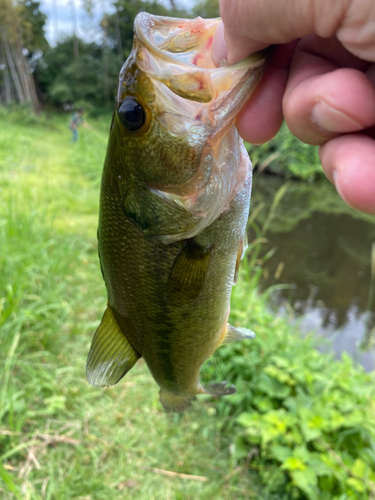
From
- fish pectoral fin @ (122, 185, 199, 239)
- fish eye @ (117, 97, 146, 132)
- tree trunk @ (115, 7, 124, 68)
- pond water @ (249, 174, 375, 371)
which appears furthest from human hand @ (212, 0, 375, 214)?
tree trunk @ (115, 7, 124, 68)

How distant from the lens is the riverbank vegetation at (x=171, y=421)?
219 cm

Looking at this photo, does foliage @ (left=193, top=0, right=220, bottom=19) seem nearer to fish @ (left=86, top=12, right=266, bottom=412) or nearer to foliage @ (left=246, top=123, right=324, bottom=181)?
foliage @ (left=246, top=123, right=324, bottom=181)

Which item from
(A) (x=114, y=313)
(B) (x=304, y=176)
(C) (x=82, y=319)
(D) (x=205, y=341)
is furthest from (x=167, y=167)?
(B) (x=304, y=176)

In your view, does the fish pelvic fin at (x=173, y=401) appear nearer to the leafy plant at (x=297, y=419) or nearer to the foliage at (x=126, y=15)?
the leafy plant at (x=297, y=419)

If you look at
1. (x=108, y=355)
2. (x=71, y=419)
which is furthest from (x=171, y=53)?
(x=71, y=419)

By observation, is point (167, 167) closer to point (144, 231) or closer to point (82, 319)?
point (144, 231)

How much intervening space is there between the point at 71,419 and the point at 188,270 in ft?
6.82

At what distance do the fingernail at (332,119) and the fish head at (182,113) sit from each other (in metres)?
0.23

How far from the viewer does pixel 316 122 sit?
2.58 feet

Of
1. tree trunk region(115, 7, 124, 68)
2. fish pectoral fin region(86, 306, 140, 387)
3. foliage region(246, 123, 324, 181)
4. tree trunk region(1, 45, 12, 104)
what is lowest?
foliage region(246, 123, 324, 181)

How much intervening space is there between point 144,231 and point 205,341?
0.53 metres

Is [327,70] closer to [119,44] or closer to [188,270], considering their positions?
[188,270]

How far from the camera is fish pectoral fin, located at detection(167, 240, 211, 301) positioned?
1134 millimetres

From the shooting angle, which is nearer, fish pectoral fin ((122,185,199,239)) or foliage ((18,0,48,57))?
fish pectoral fin ((122,185,199,239))
